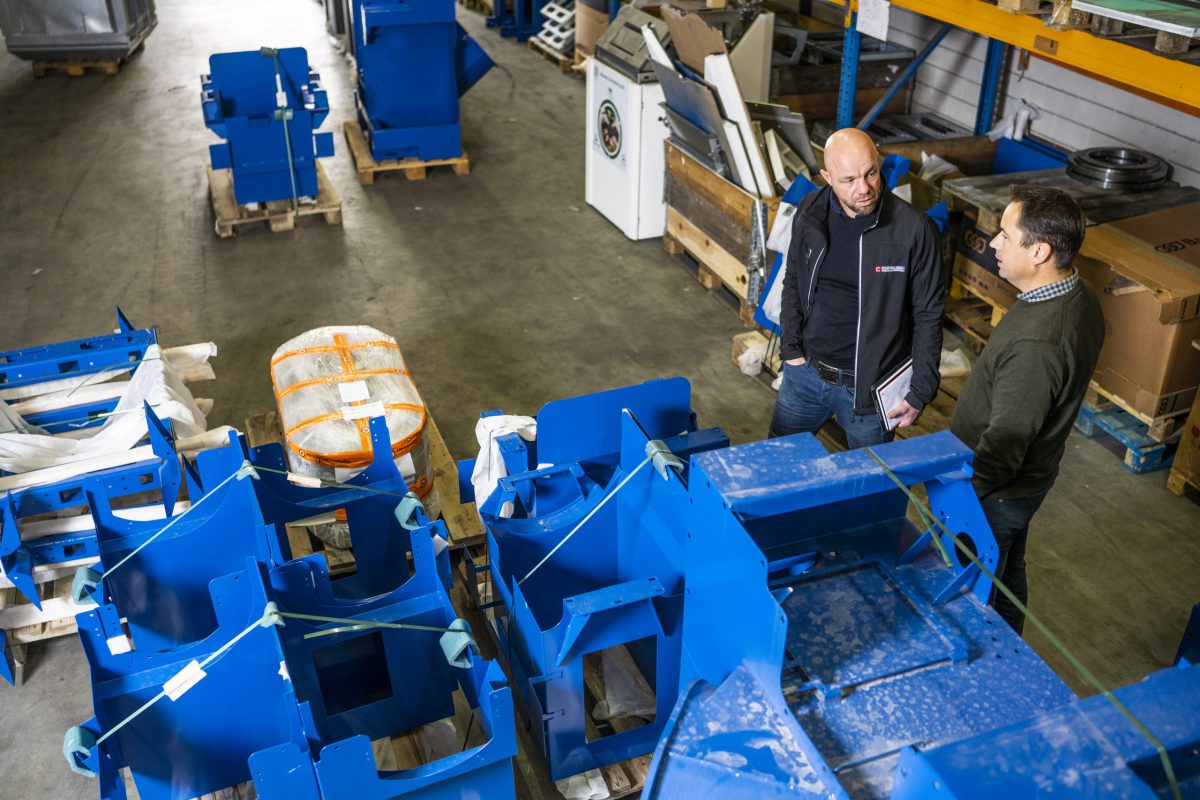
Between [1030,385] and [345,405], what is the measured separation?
2.48m

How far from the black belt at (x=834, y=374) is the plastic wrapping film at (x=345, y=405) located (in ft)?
5.04

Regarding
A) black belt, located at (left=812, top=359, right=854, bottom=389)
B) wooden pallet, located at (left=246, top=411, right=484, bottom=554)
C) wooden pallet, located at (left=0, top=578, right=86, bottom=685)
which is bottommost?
wooden pallet, located at (left=0, top=578, right=86, bottom=685)

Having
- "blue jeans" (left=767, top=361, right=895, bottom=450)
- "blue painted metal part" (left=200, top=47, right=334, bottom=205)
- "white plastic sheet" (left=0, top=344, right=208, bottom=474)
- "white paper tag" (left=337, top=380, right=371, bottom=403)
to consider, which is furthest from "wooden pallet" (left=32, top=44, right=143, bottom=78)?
"blue jeans" (left=767, top=361, right=895, bottom=450)

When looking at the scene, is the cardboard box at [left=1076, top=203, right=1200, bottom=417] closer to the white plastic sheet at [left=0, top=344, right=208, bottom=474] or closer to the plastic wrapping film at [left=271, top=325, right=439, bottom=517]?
the plastic wrapping film at [left=271, top=325, right=439, bottom=517]

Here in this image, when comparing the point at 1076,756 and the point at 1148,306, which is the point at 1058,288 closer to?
the point at 1076,756

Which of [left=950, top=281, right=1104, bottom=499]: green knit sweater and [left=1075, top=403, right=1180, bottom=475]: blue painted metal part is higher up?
[left=950, top=281, right=1104, bottom=499]: green knit sweater

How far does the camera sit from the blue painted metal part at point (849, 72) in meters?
5.51

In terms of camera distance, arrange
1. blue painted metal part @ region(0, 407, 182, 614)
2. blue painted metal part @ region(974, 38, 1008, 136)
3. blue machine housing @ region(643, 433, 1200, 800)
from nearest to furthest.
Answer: blue machine housing @ region(643, 433, 1200, 800), blue painted metal part @ region(0, 407, 182, 614), blue painted metal part @ region(974, 38, 1008, 136)

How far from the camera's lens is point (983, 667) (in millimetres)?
2293

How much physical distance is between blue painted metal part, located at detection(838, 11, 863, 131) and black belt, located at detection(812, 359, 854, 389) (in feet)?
8.07

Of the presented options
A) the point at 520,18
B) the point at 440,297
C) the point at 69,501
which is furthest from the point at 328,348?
the point at 520,18

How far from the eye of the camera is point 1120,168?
530 centimetres

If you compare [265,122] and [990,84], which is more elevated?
[990,84]

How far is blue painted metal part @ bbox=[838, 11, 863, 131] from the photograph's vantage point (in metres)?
5.51
